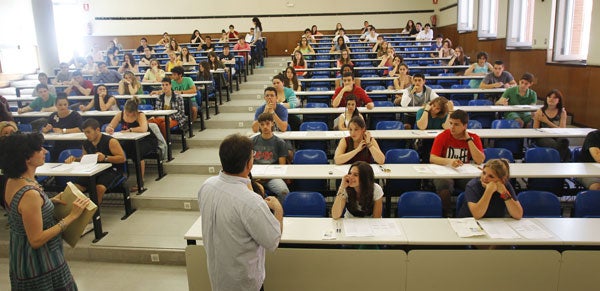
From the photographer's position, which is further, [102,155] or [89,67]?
[89,67]

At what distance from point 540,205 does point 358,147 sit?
1.75 metres

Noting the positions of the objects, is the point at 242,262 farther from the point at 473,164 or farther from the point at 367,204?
the point at 473,164

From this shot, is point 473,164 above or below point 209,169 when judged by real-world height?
above

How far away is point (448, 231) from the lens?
121 inches

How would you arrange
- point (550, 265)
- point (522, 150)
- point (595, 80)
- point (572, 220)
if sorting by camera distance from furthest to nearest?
point (595, 80) < point (522, 150) < point (572, 220) < point (550, 265)

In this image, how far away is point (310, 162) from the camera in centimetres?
492

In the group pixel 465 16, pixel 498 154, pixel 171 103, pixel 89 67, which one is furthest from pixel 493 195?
pixel 465 16

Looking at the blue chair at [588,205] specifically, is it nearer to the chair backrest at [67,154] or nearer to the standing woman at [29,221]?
the standing woman at [29,221]

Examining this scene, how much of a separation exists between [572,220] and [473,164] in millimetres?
1291

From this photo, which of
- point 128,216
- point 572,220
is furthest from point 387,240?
point 128,216

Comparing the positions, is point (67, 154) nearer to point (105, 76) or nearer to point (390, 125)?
point (390, 125)

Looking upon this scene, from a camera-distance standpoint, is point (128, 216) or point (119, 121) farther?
point (119, 121)

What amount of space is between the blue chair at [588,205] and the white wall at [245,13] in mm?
15394

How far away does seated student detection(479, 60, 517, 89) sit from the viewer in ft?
26.0
